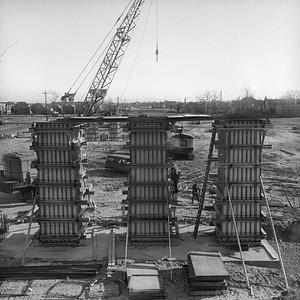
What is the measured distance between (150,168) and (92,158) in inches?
927

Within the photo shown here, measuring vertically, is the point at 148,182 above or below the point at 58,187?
above

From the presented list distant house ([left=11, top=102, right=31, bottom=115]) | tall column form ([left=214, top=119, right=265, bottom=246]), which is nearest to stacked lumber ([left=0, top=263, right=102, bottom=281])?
tall column form ([left=214, top=119, right=265, bottom=246])

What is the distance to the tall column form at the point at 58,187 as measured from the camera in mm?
14234

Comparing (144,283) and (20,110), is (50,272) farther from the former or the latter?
(20,110)

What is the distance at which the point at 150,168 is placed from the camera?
47.6ft

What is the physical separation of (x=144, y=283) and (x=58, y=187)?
534 cm

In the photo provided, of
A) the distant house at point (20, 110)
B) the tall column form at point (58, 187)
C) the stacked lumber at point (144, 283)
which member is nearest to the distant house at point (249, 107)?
the tall column form at point (58, 187)

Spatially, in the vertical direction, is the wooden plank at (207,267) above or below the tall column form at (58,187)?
below

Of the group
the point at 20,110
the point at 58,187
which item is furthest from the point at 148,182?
the point at 20,110

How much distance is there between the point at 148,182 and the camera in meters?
14.5

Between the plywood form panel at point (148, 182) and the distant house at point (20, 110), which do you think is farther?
the distant house at point (20, 110)

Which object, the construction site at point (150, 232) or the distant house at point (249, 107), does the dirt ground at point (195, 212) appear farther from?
the distant house at point (249, 107)

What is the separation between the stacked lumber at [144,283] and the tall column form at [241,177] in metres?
3.73

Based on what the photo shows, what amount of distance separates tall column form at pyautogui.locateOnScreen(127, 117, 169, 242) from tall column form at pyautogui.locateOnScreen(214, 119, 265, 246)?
209 centimetres
